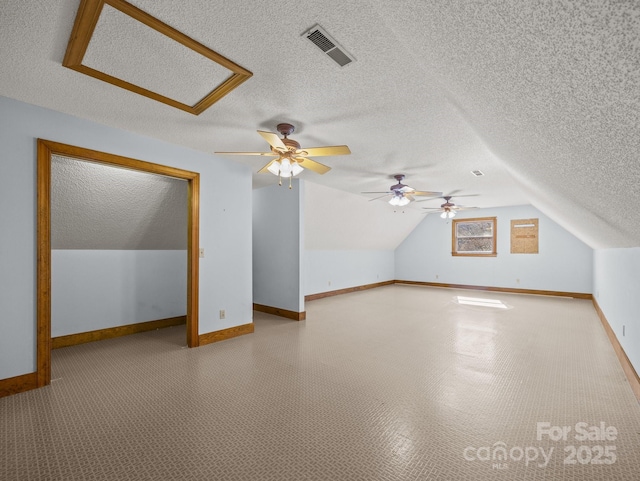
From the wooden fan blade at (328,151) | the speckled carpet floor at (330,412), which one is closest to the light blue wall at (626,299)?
the speckled carpet floor at (330,412)

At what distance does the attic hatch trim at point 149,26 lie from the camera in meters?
1.49

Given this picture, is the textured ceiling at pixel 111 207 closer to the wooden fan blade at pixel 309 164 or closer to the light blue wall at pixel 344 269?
the wooden fan blade at pixel 309 164

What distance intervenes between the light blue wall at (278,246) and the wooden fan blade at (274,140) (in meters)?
2.34

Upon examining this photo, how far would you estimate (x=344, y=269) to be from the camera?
8.02 metres

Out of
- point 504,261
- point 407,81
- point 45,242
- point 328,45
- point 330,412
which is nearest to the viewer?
point 328,45

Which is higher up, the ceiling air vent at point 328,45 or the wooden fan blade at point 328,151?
A: the ceiling air vent at point 328,45

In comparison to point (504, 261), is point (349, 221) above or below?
above

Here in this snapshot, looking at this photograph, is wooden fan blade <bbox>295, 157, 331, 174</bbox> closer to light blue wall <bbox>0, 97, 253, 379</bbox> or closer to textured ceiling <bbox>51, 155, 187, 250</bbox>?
light blue wall <bbox>0, 97, 253, 379</bbox>

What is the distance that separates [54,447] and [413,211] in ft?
26.3

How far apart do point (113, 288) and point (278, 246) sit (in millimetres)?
2640

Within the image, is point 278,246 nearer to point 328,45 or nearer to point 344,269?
point 344,269

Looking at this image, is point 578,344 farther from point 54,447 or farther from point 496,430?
point 54,447

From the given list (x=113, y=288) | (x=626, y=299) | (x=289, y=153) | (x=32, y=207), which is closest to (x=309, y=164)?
(x=289, y=153)

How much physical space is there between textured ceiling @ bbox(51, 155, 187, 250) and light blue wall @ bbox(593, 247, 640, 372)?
5.34m
